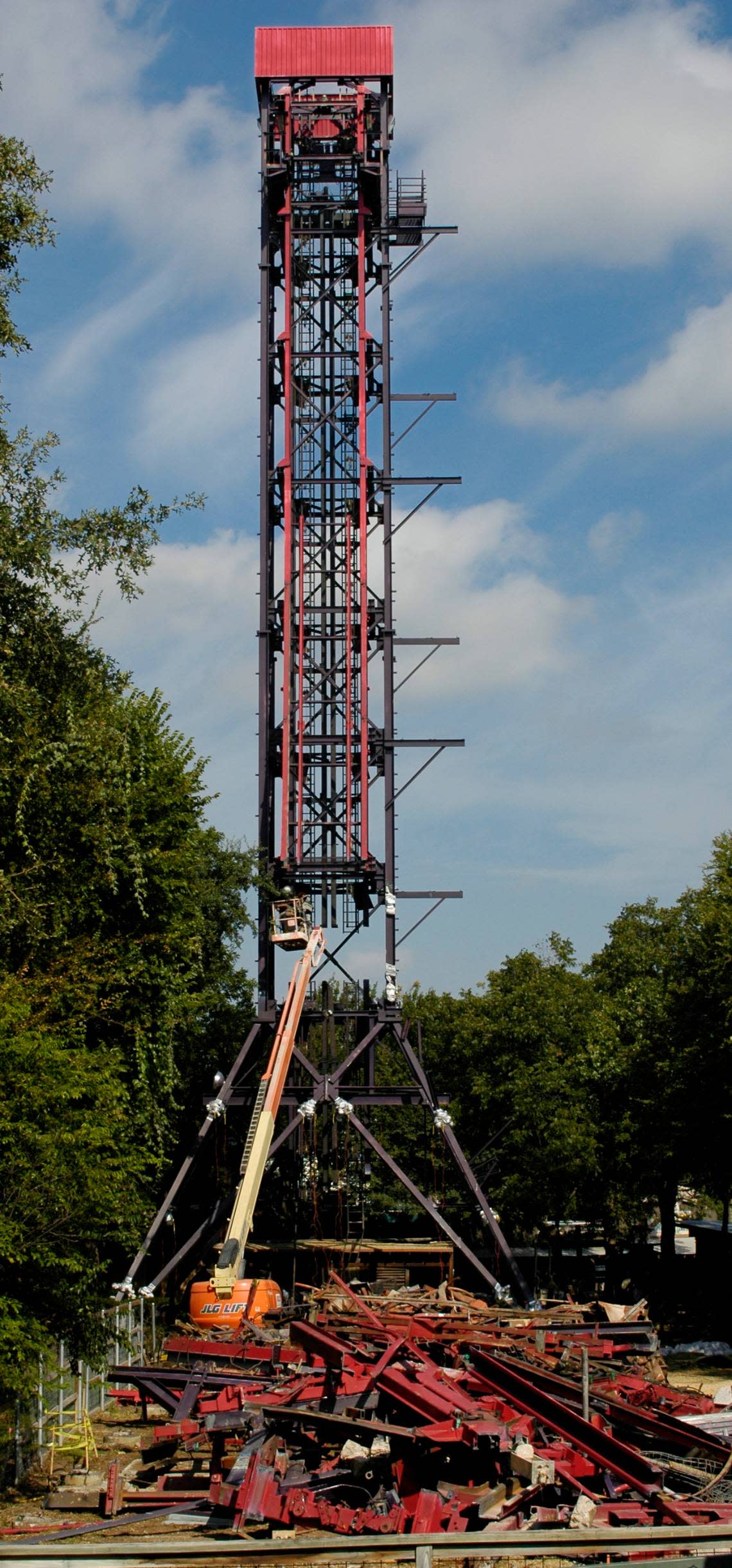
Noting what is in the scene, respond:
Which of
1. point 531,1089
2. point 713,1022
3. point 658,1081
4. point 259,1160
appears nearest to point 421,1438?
point 259,1160

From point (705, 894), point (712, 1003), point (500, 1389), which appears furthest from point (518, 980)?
point (500, 1389)

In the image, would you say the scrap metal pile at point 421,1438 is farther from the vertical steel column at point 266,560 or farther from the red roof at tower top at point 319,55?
the red roof at tower top at point 319,55

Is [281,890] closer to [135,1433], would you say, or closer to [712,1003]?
[712,1003]

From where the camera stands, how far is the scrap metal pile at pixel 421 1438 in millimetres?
13648

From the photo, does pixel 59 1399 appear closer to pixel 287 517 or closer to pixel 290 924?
pixel 290 924

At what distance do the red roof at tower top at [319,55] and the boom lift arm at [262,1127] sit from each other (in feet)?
68.9

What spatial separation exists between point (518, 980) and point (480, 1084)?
4.61m

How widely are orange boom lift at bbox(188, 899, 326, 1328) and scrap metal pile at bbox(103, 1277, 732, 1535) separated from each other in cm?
386

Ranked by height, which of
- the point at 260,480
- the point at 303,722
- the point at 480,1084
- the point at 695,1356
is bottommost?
the point at 695,1356

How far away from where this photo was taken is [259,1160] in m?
27.9

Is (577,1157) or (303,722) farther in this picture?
(577,1157)

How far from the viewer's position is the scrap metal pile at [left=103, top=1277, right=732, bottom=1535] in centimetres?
1365

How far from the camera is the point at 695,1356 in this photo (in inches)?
1150

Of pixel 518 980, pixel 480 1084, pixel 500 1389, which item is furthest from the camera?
pixel 518 980
